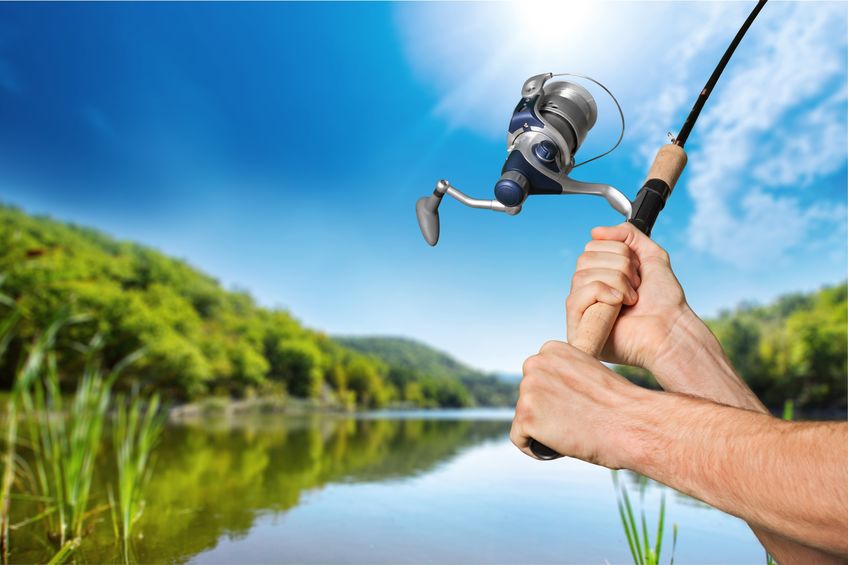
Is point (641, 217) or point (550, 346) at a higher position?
point (641, 217)

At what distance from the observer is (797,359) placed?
3731cm

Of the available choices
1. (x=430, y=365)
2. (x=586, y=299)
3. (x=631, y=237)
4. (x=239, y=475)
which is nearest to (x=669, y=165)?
(x=631, y=237)

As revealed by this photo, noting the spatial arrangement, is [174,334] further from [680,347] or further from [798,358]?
[680,347]

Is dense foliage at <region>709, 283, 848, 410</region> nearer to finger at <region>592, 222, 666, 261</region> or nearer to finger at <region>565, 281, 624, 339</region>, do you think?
finger at <region>592, 222, 666, 261</region>

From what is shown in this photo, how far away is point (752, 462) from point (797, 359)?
4251 centimetres

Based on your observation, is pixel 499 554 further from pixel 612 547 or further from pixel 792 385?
pixel 792 385

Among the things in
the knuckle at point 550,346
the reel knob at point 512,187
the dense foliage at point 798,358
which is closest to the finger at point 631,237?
the reel knob at point 512,187

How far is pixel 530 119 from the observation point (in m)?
1.72

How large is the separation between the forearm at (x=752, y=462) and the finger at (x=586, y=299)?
1.46 ft

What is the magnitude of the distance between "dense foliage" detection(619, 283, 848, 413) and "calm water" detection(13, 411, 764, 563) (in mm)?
32369

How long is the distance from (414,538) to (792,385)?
141 ft

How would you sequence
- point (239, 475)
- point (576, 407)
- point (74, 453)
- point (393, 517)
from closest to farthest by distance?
point (576, 407) < point (74, 453) < point (393, 517) < point (239, 475)

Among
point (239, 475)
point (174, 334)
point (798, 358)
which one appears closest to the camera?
point (239, 475)

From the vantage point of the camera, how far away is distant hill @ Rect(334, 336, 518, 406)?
88325 millimetres
